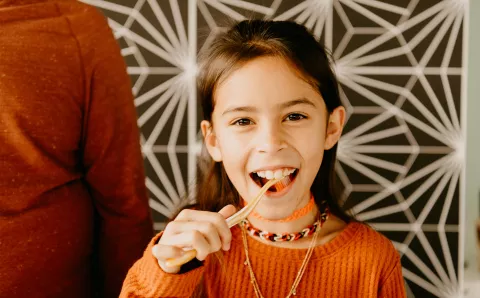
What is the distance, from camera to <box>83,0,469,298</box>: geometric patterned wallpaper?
1177 mm

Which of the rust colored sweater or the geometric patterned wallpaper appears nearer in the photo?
the rust colored sweater

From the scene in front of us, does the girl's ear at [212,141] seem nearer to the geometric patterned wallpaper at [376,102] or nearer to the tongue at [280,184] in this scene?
the tongue at [280,184]

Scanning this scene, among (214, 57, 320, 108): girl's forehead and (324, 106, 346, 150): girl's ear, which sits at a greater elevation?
(214, 57, 320, 108): girl's forehead

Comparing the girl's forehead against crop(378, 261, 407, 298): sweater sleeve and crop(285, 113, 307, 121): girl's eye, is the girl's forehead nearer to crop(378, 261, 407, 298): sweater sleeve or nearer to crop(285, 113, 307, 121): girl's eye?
crop(285, 113, 307, 121): girl's eye

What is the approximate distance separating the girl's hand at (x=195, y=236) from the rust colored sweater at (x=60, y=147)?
0.27 m

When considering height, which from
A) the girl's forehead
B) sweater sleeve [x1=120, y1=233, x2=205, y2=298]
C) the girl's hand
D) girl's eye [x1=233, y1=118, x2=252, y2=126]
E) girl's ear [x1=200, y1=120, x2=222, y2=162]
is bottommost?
sweater sleeve [x1=120, y1=233, x2=205, y2=298]

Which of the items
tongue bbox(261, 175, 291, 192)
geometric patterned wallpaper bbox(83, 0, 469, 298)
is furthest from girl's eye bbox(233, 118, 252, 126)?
geometric patterned wallpaper bbox(83, 0, 469, 298)

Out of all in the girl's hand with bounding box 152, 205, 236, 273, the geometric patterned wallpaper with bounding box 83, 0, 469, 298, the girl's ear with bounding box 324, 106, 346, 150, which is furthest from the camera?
the geometric patterned wallpaper with bounding box 83, 0, 469, 298

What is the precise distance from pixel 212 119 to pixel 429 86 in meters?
0.59

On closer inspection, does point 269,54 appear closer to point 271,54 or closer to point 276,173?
point 271,54

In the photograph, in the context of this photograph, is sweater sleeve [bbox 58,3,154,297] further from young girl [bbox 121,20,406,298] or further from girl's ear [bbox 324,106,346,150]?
girl's ear [bbox 324,106,346,150]

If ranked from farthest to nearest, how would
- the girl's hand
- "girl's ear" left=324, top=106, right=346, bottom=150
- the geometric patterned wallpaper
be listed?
the geometric patterned wallpaper → "girl's ear" left=324, top=106, right=346, bottom=150 → the girl's hand

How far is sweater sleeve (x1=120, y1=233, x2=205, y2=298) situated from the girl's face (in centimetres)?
19

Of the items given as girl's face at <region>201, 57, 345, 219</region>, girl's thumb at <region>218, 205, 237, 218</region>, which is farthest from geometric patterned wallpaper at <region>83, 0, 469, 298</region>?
girl's thumb at <region>218, 205, 237, 218</region>
